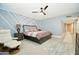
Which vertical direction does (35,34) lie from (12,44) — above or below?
above

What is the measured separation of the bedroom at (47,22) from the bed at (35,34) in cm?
4

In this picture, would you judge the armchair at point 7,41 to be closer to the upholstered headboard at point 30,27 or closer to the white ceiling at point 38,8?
the upholstered headboard at point 30,27

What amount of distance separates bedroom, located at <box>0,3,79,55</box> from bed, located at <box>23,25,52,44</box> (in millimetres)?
40

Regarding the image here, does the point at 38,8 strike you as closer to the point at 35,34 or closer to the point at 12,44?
the point at 35,34

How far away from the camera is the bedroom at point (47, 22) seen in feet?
6.80

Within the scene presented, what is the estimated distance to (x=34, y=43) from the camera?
209cm

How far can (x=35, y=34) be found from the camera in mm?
2086

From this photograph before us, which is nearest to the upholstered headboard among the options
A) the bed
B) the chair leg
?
the bed

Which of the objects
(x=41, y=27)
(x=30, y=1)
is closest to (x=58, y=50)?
(x=41, y=27)

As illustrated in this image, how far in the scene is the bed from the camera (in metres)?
2.08

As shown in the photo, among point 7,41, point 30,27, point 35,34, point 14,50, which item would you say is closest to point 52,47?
point 35,34

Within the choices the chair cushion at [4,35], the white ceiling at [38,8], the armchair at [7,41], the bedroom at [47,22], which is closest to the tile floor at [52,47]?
the bedroom at [47,22]

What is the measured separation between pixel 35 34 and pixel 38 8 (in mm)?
369

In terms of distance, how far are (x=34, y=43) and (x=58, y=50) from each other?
35 centimetres
